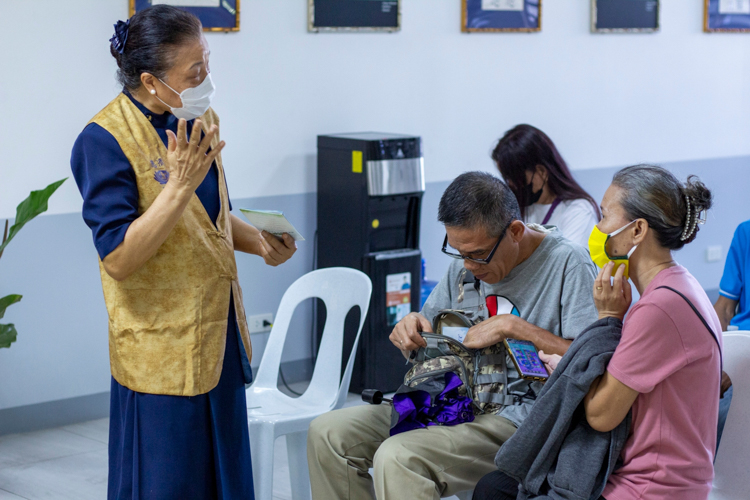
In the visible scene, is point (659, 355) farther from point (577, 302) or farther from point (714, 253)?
point (714, 253)

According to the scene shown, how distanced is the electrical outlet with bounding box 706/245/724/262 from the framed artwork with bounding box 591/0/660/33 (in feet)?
5.65

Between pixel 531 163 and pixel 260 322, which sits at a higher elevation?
pixel 531 163

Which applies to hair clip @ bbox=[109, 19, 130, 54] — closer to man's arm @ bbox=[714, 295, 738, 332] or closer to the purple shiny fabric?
the purple shiny fabric

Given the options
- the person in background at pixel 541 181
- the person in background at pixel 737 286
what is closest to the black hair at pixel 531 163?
the person in background at pixel 541 181

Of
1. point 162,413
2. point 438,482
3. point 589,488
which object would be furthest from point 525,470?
point 162,413

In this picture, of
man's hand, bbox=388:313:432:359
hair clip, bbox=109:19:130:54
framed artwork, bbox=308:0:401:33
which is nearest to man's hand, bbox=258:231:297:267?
man's hand, bbox=388:313:432:359

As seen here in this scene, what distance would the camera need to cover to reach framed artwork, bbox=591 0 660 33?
17.3 ft

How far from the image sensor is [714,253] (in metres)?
6.17

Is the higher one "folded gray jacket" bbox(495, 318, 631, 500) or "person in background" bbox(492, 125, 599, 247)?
"person in background" bbox(492, 125, 599, 247)

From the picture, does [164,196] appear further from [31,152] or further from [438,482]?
[31,152]

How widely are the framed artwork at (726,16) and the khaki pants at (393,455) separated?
15.6 feet

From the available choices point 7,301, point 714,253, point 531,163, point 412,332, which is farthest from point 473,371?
point 714,253

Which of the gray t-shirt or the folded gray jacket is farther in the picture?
the gray t-shirt

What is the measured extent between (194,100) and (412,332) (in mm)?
847
